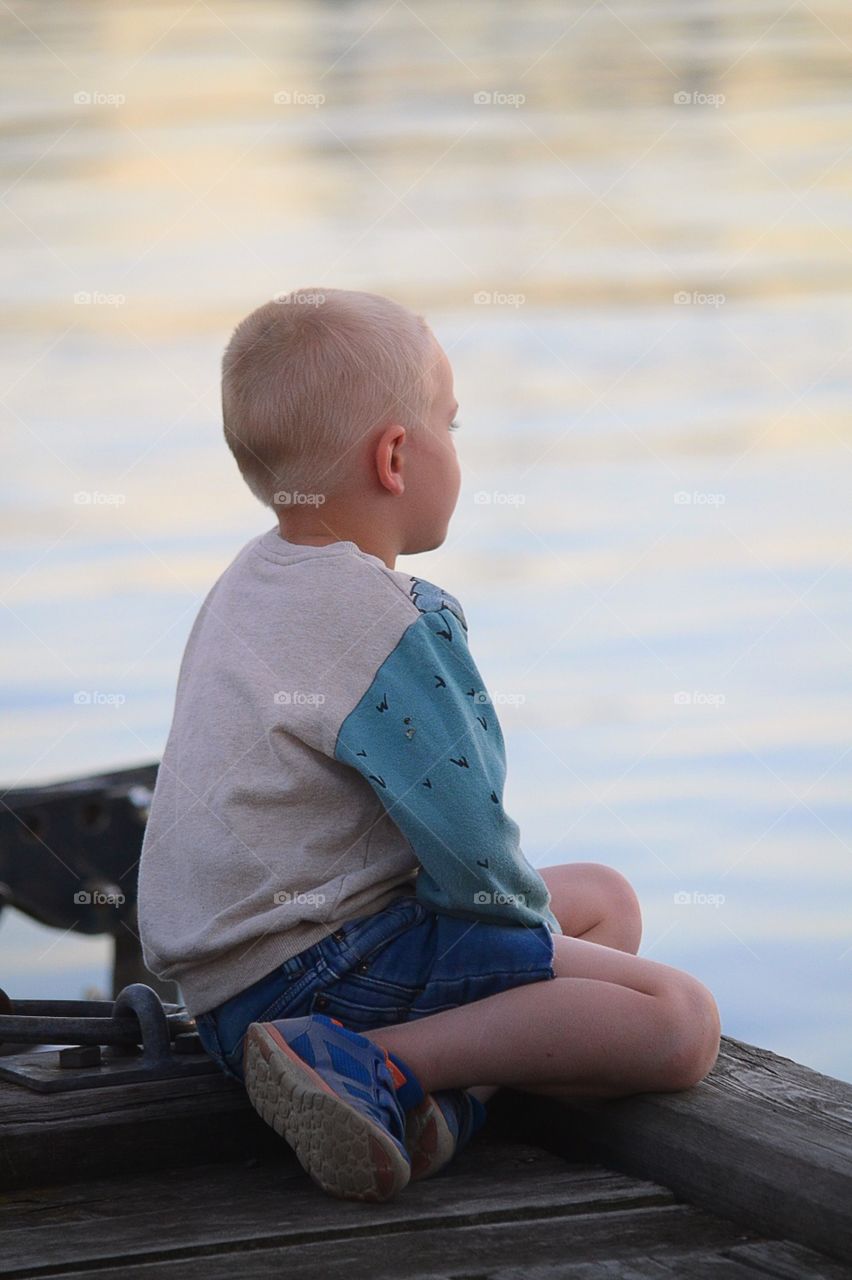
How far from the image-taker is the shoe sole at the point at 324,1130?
157 cm

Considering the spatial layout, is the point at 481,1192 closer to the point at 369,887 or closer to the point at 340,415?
the point at 369,887

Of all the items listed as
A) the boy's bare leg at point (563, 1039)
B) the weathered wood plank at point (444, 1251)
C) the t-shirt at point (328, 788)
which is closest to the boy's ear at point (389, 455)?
the t-shirt at point (328, 788)

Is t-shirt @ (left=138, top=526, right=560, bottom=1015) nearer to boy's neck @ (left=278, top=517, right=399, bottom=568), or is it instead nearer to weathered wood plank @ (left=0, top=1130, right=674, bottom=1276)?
boy's neck @ (left=278, top=517, right=399, bottom=568)

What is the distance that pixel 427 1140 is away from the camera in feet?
5.66

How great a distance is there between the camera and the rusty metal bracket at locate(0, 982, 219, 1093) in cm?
189

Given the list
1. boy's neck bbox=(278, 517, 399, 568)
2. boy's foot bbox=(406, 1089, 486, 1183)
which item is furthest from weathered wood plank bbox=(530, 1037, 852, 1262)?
boy's neck bbox=(278, 517, 399, 568)

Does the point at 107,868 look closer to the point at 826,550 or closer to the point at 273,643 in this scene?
the point at 273,643

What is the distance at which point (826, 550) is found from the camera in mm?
8719

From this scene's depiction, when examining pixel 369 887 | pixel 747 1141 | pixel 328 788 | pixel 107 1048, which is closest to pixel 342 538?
pixel 328 788

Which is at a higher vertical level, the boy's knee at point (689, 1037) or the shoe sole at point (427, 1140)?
the boy's knee at point (689, 1037)

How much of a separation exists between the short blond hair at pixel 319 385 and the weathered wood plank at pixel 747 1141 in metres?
0.83

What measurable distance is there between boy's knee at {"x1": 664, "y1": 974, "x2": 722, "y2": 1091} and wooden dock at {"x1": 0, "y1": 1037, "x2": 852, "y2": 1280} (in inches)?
→ 0.9

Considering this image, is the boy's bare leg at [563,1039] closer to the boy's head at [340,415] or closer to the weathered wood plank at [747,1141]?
the weathered wood plank at [747,1141]

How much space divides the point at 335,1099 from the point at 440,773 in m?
0.36
